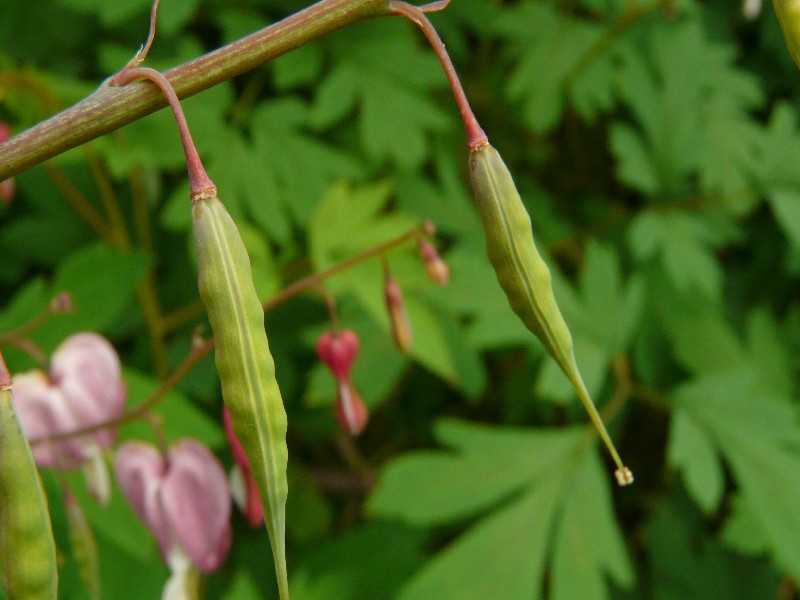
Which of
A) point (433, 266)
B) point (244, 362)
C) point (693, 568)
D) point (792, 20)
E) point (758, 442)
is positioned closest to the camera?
point (244, 362)

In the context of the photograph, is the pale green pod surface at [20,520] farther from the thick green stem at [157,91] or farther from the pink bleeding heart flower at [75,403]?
the pink bleeding heart flower at [75,403]

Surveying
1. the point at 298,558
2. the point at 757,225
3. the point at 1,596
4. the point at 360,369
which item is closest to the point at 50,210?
the point at 360,369

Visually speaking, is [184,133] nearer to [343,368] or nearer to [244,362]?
[244,362]

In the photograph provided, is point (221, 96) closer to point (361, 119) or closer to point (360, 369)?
point (361, 119)

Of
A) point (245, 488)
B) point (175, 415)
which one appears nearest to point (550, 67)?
point (175, 415)

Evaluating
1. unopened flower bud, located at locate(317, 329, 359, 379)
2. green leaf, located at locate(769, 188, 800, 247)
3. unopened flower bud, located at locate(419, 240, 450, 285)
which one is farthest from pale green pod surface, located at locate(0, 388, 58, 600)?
green leaf, located at locate(769, 188, 800, 247)

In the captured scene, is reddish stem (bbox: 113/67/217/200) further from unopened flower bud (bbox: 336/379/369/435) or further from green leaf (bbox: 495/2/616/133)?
green leaf (bbox: 495/2/616/133)
